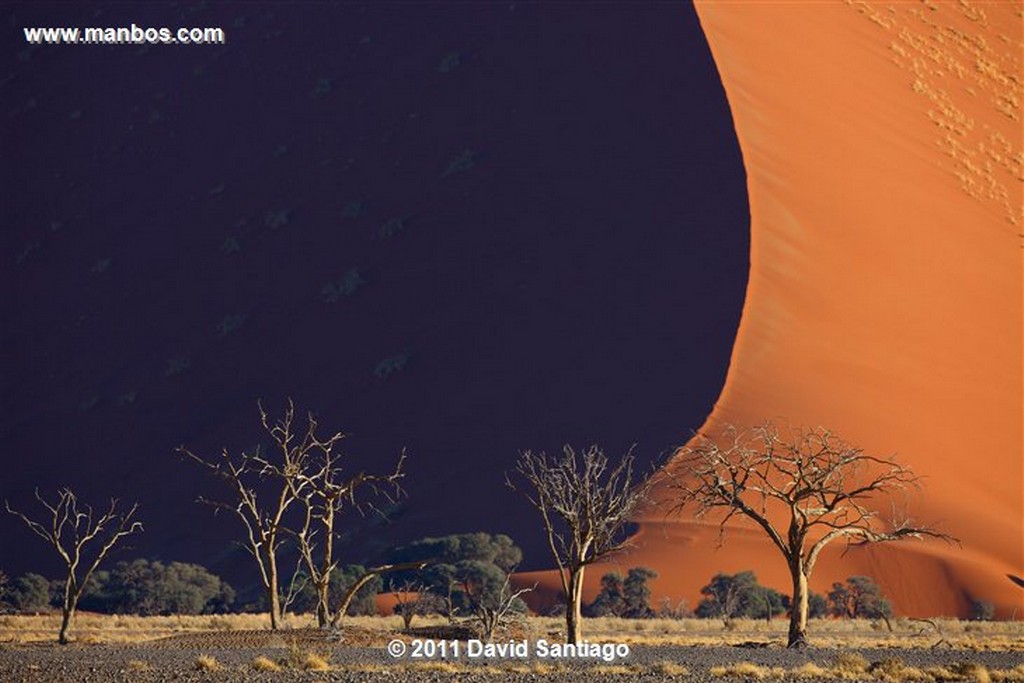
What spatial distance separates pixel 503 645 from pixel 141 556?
68.5 ft

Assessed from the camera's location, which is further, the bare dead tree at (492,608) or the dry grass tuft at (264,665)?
the bare dead tree at (492,608)

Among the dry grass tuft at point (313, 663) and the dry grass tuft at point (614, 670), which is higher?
the dry grass tuft at point (313, 663)

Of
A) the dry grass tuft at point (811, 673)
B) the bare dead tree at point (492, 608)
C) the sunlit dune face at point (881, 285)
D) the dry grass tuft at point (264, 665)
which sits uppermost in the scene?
the sunlit dune face at point (881, 285)

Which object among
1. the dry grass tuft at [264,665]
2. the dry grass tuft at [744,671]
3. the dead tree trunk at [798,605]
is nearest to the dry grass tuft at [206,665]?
the dry grass tuft at [264,665]

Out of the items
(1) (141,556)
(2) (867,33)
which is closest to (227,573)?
(1) (141,556)

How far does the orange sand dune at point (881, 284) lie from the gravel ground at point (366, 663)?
12.1 metres

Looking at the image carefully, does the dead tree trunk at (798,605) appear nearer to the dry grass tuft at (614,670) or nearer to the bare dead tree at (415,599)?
the dry grass tuft at (614,670)

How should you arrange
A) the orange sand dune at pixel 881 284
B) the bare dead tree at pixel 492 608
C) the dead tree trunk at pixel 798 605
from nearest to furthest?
the dead tree trunk at pixel 798 605, the bare dead tree at pixel 492 608, the orange sand dune at pixel 881 284

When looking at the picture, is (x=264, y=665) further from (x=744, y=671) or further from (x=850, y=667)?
(x=850, y=667)

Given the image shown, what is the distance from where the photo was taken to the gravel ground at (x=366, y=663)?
17594 mm

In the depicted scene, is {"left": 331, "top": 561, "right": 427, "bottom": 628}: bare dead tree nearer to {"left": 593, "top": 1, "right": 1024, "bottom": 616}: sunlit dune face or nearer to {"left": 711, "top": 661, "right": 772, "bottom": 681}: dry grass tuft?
{"left": 711, "top": 661, "right": 772, "bottom": 681}: dry grass tuft

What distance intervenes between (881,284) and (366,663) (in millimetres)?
26259

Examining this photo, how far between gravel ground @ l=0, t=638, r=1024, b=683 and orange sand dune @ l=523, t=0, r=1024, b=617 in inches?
477

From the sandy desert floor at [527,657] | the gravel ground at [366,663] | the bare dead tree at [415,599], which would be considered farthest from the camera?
the bare dead tree at [415,599]
